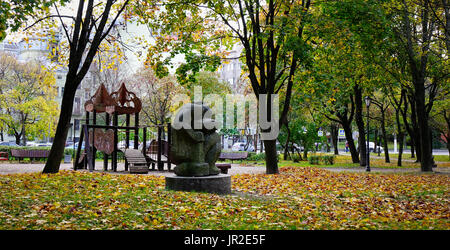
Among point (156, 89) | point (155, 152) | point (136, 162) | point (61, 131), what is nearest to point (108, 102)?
point (155, 152)

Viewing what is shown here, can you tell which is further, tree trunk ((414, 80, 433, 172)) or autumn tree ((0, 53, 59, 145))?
autumn tree ((0, 53, 59, 145))

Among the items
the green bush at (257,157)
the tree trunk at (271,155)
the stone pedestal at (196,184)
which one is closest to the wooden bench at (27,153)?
the green bush at (257,157)

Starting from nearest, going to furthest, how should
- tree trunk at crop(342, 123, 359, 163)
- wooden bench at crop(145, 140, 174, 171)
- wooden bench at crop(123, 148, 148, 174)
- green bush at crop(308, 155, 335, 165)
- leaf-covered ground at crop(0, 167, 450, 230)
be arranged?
leaf-covered ground at crop(0, 167, 450, 230) < wooden bench at crop(123, 148, 148, 174) < wooden bench at crop(145, 140, 174, 171) < tree trunk at crop(342, 123, 359, 163) < green bush at crop(308, 155, 335, 165)

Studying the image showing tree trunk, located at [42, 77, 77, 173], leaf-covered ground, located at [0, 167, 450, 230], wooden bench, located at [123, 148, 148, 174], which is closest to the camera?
leaf-covered ground, located at [0, 167, 450, 230]

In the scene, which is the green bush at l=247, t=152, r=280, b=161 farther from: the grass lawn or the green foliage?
the green foliage

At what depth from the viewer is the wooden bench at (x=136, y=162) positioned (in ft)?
51.4

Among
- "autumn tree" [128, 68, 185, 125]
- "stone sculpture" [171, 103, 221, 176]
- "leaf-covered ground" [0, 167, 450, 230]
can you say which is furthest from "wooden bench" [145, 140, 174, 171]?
"autumn tree" [128, 68, 185, 125]

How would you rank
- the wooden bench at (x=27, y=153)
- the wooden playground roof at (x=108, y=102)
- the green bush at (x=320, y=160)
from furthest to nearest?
the green bush at (x=320, y=160)
the wooden bench at (x=27, y=153)
the wooden playground roof at (x=108, y=102)

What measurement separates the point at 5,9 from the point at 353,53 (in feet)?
46.5

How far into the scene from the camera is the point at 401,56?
18516 mm

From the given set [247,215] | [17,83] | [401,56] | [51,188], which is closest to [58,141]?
[51,188]

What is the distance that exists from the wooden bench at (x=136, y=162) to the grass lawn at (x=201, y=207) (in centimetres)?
501

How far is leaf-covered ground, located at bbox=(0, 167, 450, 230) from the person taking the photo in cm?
596

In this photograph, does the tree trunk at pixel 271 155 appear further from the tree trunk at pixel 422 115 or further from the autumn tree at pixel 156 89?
the autumn tree at pixel 156 89
